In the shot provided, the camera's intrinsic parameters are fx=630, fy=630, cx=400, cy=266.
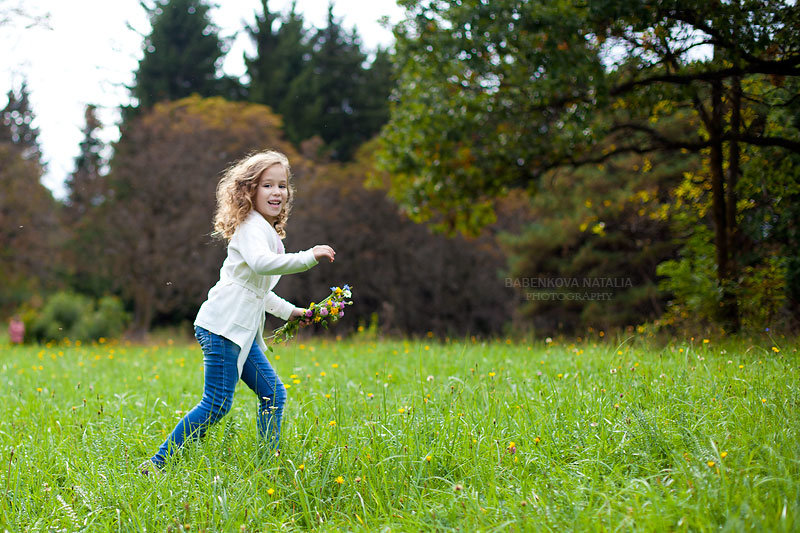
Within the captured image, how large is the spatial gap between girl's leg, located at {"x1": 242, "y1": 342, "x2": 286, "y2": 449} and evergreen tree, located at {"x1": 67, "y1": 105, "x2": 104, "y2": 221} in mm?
18907

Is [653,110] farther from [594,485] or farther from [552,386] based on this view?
[594,485]

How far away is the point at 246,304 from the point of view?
10.9ft

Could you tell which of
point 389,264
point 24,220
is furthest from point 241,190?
point 24,220

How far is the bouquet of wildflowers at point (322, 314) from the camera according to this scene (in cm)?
333

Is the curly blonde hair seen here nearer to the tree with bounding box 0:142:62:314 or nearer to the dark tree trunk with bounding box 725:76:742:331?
the dark tree trunk with bounding box 725:76:742:331

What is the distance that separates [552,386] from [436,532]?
1.81 meters

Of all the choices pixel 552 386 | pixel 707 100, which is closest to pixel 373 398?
pixel 552 386

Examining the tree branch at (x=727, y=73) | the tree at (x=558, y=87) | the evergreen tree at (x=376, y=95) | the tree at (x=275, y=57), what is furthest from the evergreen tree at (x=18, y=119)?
the tree branch at (x=727, y=73)

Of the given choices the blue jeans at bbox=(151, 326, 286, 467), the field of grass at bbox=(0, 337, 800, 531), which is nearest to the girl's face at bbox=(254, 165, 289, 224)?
the blue jeans at bbox=(151, 326, 286, 467)

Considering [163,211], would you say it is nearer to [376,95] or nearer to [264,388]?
[376,95]

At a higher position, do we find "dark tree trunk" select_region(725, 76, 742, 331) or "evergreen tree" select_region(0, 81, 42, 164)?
"evergreen tree" select_region(0, 81, 42, 164)

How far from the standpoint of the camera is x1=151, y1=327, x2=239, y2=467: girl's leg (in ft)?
10.7

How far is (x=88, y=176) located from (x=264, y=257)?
21.2 meters

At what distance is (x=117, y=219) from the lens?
17.7 metres
